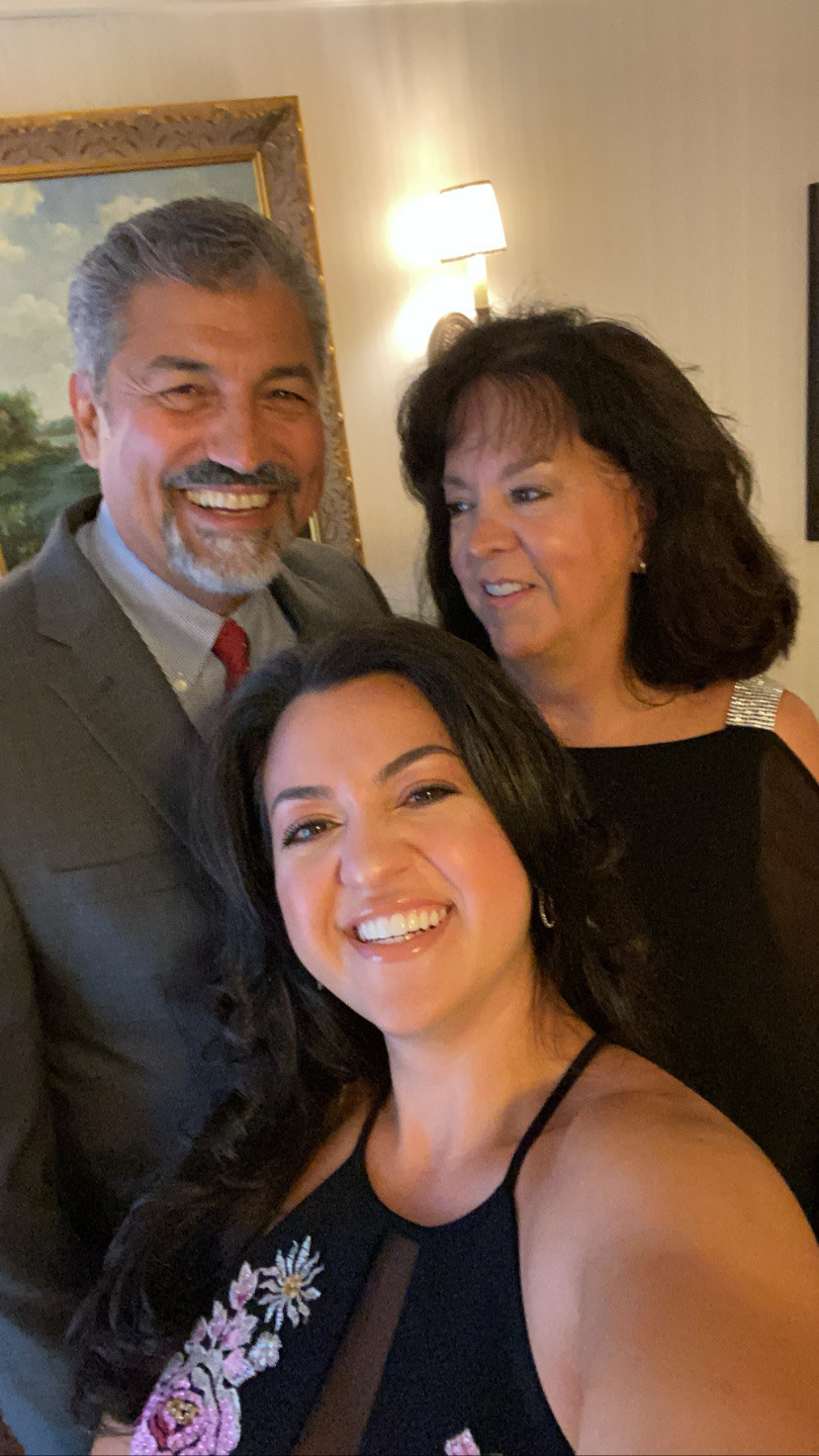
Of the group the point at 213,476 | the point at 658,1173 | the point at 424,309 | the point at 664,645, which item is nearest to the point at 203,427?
the point at 213,476

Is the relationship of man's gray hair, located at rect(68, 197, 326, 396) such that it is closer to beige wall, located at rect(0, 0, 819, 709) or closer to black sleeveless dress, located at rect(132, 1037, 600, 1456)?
black sleeveless dress, located at rect(132, 1037, 600, 1456)

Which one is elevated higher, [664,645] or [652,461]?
[652,461]

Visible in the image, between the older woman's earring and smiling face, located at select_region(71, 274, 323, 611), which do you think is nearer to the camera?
the older woman's earring

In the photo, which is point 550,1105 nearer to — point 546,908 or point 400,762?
point 546,908

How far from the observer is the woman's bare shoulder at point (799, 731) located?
1534 mm

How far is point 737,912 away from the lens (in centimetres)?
144

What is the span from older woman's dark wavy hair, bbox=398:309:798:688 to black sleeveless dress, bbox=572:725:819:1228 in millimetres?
169

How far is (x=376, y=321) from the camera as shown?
3494 mm

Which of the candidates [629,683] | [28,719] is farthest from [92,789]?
[629,683]

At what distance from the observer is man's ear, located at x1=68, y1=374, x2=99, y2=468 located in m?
1.48

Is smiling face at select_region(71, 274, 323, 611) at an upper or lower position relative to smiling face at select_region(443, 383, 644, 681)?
upper

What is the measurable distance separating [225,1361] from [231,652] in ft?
2.85

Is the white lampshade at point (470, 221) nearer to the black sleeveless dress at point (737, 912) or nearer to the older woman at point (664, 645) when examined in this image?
the older woman at point (664, 645)

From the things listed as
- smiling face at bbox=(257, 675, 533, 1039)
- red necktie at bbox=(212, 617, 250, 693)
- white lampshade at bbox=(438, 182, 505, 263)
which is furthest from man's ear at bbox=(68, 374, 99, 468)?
white lampshade at bbox=(438, 182, 505, 263)
